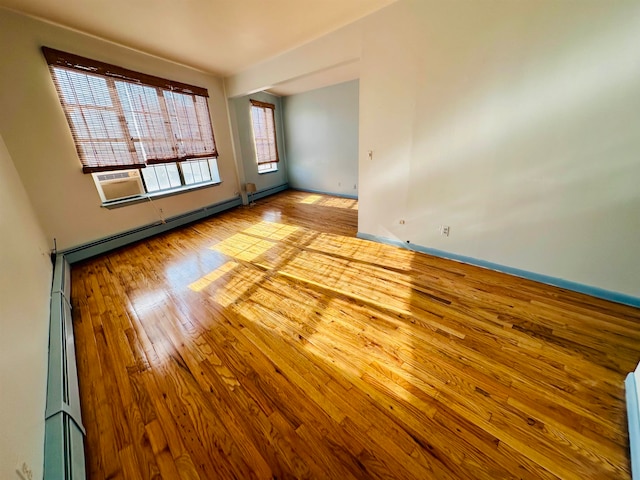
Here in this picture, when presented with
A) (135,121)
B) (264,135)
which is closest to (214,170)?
(135,121)

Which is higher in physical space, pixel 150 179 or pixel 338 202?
pixel 150 179

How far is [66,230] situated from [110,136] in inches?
55.0

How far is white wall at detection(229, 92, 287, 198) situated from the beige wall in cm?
280

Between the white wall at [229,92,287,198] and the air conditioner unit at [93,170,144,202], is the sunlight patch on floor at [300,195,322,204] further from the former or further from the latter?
the air conditioner unit at [93,170,144,202]

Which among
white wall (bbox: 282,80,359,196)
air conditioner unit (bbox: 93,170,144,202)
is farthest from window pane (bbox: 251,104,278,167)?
air conditioner unit (bbox: 93,170,144,202)

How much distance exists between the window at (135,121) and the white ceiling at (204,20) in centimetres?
43

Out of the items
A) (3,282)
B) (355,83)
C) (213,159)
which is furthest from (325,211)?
(3,282)

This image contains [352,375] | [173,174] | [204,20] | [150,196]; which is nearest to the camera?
[352,375]

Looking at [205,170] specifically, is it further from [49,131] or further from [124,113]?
[49,131]

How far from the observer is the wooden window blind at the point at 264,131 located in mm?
5766

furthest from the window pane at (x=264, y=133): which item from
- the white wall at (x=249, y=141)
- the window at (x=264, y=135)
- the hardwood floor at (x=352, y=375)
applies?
the hardwood floor at (x=352, y=375)

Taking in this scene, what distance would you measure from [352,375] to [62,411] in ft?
5.05

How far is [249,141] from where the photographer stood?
5.59 metres

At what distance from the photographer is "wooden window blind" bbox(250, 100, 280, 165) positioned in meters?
5.77
